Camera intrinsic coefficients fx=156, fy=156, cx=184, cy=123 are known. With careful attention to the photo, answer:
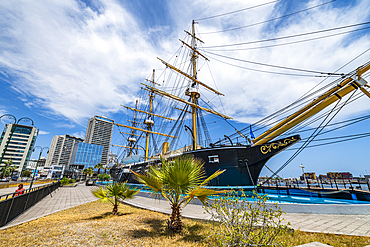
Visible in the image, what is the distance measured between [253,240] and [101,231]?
4.60m

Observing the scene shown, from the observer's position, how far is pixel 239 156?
45.3 ft

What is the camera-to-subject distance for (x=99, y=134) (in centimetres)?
15950

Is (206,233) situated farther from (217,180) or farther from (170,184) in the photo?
(217,180)

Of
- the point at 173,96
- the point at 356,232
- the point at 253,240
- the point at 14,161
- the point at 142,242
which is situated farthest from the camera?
the point at 14,161

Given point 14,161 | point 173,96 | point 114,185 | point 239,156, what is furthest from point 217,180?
point 14,161

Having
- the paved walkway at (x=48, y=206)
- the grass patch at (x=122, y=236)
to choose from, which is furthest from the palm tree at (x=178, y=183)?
the paved walkway at (x=48, y=206)

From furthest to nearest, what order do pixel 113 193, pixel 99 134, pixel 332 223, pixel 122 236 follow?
pixel 99 134, pixel 113 193, pixel 332 223, pixel 122 236

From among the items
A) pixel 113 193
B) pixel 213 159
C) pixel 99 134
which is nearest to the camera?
pixel 113 193

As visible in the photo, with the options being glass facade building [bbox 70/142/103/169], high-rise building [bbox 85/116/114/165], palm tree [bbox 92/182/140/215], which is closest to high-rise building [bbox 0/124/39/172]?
glass facade building [bbox 70/142/103/169]

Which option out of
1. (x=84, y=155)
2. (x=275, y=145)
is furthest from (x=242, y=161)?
(x=84, y=155)

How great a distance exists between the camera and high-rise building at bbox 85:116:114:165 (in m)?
154

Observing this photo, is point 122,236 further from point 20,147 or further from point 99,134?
point 99,134

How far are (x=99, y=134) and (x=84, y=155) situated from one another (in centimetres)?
5599

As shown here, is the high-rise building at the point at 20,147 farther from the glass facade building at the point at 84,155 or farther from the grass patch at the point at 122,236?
the grass patch at the point at 122,236
